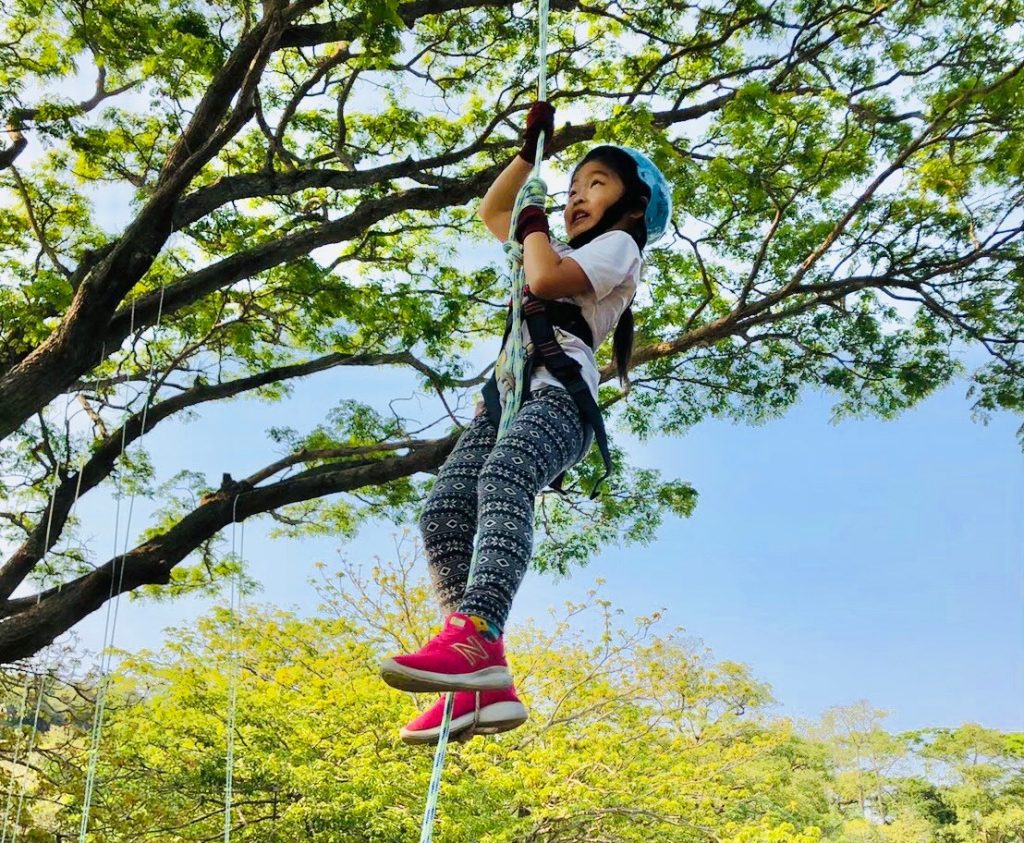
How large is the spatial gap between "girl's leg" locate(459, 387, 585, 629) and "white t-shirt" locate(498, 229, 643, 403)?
7cm

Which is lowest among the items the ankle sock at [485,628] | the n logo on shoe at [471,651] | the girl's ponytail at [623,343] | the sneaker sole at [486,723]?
the sneaker sole at [486,723]

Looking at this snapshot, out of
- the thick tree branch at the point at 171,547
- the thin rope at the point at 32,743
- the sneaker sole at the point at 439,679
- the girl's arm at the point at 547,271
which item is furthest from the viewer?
the thin rope at the point at 32,743

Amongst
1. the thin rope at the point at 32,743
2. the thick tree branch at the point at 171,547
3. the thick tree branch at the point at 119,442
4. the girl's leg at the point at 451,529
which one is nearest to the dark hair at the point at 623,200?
the girl's leg at the point at 451,529

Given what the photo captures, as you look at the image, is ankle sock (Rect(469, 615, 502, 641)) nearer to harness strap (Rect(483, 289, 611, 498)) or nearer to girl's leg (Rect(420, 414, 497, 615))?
girl's leg (Rect(420, 414, 497, 615))

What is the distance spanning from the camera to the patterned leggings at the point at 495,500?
1333mm

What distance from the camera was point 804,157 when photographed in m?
4.33

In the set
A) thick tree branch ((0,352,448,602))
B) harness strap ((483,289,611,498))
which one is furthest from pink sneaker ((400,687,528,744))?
thick tree branch ((0,352,448,602))

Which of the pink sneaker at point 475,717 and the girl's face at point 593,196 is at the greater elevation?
the girl's face at point 593,196

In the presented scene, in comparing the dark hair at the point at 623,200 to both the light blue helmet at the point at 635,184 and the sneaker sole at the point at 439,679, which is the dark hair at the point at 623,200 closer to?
the light blue helmet at the point at 635,184

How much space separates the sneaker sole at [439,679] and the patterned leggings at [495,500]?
8 centimetres

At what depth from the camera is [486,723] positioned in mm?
1302

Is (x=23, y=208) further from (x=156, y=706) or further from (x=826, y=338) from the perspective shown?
(x=826, y=338)

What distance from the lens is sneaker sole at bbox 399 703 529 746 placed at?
4.24 feet

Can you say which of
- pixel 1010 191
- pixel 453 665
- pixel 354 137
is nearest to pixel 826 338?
pixel 1010 191
